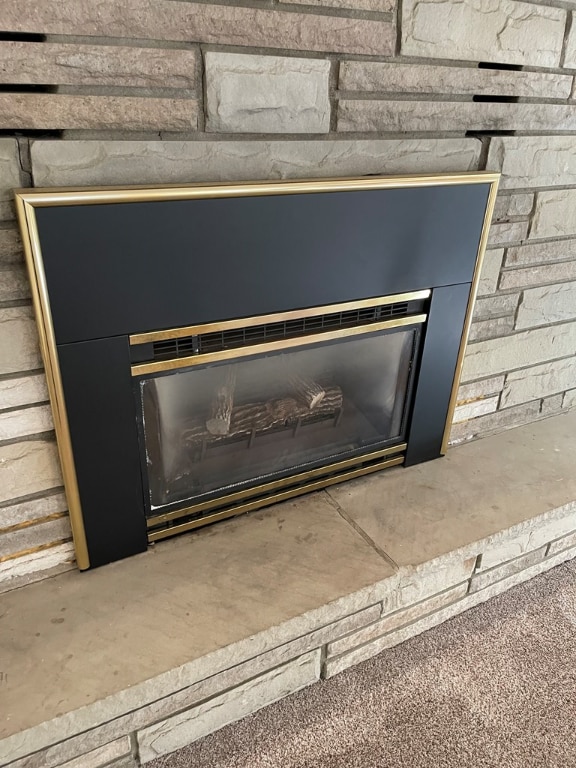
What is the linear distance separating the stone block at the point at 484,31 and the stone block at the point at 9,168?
2.42 feet

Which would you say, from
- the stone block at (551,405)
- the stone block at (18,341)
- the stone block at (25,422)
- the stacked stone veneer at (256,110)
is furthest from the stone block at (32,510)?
the stone block at (551,405)

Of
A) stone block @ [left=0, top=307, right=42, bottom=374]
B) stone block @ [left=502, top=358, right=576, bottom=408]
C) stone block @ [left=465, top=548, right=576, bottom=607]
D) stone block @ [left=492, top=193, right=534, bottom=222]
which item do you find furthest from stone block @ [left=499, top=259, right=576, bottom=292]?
stone block @ [left=0, top=307, right=42, bottom=374]

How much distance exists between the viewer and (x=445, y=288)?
4.52 feet

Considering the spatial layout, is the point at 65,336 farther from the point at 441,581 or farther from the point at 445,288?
the point at 441,581

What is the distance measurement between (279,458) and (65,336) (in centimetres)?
60

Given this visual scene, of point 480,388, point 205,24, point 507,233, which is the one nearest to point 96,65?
point 205,24

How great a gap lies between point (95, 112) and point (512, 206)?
3.22 ft

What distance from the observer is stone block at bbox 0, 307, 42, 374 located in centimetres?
98

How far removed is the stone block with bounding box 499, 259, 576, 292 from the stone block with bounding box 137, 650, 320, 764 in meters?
1.01

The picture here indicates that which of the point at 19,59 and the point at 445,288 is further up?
the point at 19,59

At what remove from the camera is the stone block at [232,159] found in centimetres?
93

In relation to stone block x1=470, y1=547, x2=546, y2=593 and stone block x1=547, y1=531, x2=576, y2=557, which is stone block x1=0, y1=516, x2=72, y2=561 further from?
stone block x1=547, y1=531, x2=576, y2=557

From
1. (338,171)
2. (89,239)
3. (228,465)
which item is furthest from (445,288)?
(89,239)

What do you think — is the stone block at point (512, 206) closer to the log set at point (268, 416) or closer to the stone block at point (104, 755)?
the log set at point (268, 416)
